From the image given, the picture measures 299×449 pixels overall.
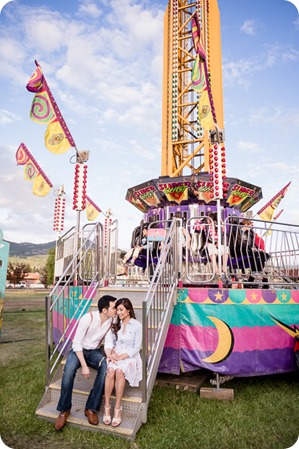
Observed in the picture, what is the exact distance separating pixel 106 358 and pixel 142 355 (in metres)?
0.49

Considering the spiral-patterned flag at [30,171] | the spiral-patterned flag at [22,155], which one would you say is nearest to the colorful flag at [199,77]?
the spiral-patterned flag at [30,171]

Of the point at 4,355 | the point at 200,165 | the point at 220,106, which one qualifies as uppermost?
the point at 220,106

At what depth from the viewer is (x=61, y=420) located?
3.53 m

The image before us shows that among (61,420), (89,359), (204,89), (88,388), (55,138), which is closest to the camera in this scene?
(61,420)

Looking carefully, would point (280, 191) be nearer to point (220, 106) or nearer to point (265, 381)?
point (220, 106)

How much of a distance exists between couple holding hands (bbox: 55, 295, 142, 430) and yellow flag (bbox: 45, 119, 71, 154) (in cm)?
451

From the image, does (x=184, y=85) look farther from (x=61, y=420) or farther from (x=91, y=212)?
(x=61, y=420)

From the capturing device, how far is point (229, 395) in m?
4.54

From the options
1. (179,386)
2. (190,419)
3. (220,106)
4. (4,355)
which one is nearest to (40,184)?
(4,355)

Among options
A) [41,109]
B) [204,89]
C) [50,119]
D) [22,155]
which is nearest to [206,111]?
[204,89]

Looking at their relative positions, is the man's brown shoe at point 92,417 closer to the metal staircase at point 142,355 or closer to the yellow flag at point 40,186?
the metal staircase at point 142,355

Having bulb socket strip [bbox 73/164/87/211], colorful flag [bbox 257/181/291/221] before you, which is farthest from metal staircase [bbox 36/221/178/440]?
colorful flag [bbox 257/181/291/221]

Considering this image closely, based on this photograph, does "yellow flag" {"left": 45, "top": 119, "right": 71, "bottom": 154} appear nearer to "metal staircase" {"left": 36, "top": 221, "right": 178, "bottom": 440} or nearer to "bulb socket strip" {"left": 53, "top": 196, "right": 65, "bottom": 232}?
"metal staircase" {"left": 36, "top": 221, "right": 178, "bottom": 440}

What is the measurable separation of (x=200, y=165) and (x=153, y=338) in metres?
10.4
